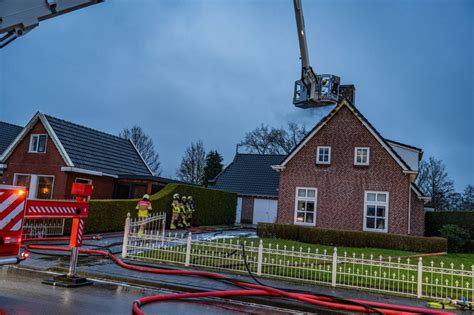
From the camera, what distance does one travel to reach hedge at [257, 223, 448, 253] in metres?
18.5

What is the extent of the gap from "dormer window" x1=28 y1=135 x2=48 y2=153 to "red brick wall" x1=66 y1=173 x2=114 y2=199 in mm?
2651

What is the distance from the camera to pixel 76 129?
2550cm

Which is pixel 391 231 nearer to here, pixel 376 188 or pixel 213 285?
pixel 376 188

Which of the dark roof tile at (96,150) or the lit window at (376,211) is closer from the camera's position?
the lit window at (376,211)

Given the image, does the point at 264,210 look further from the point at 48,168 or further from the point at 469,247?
the point at 48,168

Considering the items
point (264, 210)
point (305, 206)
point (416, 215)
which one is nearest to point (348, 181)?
point (305, 206)

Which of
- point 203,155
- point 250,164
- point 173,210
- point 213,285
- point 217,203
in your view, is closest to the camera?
point 213,285

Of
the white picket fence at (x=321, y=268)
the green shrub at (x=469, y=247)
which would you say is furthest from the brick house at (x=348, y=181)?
the white picket fence at (x=321, y=268)

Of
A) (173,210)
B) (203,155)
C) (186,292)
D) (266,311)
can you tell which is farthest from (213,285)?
(203,155)

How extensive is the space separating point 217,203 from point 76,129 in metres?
10.7

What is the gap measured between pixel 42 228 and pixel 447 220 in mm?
23348

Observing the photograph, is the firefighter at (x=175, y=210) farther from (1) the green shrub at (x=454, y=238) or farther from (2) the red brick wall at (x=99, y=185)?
(1) the green shrub at (x=454, y=238)

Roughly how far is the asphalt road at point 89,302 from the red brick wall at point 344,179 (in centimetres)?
1498

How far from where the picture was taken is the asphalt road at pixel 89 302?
21.3ft
